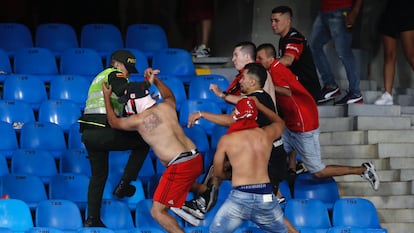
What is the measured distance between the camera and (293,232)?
9.73m

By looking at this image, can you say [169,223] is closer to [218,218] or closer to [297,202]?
[218,218]

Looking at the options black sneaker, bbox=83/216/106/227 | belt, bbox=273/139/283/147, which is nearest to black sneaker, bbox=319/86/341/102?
belt, bbox=273/139/283/147

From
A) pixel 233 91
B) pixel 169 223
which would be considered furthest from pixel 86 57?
pixel 169 223

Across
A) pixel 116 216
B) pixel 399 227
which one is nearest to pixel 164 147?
pixel 116 216

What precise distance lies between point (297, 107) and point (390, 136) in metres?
1.60

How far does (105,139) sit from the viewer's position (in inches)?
387

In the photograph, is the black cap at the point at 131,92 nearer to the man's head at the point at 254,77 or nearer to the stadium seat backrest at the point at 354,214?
the man's head at the point at 254,77

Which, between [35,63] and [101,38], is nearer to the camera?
[35,63]

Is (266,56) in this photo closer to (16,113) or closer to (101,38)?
(16,113)

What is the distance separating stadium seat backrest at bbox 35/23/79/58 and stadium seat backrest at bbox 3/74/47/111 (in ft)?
4.20

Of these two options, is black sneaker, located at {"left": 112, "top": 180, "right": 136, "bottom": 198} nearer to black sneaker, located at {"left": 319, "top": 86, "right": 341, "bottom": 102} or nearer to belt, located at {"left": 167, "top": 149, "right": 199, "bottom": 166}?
belt, located at {"left": 167, "top": 149, "right": 199, "bottom": 166}

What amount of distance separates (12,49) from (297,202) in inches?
169

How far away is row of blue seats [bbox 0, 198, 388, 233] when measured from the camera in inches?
376

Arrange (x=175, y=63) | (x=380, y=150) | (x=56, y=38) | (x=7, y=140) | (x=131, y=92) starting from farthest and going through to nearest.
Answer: (x=56, y=38), (x=175, y=63), (x=380, y=150), (x=7, y=140), (x=131, y=92)
